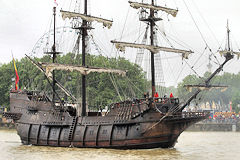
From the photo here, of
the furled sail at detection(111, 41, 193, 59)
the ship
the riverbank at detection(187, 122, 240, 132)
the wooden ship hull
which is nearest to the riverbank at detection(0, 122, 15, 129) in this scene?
the ship

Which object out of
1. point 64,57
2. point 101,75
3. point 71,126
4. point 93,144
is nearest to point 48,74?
point 71,126

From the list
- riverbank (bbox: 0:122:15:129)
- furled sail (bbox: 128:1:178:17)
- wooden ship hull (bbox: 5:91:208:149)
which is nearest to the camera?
wooden ship hull (bbox: 5:91:208:149)

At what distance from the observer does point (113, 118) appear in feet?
88.6

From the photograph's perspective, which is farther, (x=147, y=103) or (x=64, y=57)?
(x=64, y=57)

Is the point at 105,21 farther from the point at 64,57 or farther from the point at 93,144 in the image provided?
the point at 64,57

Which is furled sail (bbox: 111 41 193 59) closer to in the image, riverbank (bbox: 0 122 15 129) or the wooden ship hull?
the wooden ship hull

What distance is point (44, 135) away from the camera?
99.0 feet

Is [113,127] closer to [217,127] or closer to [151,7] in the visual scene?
[151,7]

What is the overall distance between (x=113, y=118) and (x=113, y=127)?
2.20ft

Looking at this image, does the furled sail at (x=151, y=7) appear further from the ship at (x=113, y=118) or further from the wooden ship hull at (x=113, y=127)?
the wooden ship hull at (x=113, y=127)

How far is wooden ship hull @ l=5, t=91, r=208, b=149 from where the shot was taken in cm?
2578

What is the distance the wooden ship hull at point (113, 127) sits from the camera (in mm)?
25781

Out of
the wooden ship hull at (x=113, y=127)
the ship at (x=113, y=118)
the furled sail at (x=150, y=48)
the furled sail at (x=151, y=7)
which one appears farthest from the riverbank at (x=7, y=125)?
the furled sail at (x=151, y=7)

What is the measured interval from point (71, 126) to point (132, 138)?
525 cm
